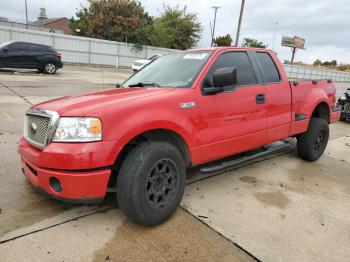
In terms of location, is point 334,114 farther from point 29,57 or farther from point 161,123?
point 29,57

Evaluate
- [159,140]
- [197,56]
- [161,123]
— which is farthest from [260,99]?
[161,123]

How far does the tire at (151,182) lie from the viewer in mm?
2891

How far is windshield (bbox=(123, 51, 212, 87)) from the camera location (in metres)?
3.73

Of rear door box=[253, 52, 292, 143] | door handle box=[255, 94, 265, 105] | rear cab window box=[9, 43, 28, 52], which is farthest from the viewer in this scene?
rear cab window box=[9, 43, 28, 52]

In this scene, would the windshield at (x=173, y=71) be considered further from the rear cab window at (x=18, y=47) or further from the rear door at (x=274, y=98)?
the rear cab window at (x=18, y=47)

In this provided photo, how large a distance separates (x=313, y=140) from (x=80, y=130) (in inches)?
157

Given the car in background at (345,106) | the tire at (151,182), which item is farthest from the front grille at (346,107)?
the tire at (151,182)

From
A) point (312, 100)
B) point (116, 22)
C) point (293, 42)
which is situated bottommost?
point (312, 100)

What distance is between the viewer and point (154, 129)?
124 inches

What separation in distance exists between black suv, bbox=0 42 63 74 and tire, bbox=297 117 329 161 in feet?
A: 48.9

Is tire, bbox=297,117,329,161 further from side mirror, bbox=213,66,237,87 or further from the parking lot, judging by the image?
side mirror, bbox=213,66,237,87

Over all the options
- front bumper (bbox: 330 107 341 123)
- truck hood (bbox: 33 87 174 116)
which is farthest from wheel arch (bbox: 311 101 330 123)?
→ truck hood (bbox: 33 87 174 116)

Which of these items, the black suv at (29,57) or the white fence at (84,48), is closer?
the black suv at (29,57)

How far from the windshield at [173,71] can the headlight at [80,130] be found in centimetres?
121
